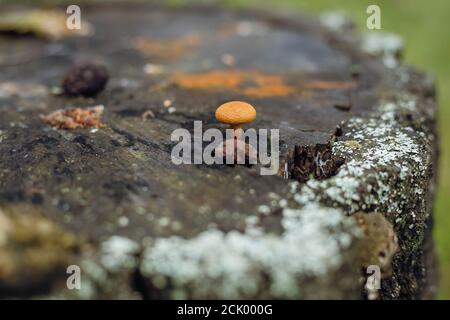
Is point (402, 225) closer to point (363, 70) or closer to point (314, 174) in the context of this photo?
point (314, 174)

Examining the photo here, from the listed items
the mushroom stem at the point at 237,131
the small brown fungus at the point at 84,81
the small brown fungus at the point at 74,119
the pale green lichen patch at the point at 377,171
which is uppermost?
the small brown fungus at the point at 84,81

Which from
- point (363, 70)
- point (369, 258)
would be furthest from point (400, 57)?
point (369, 258)

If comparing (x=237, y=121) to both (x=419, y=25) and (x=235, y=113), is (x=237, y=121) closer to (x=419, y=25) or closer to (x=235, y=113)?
(x=235, y=113)

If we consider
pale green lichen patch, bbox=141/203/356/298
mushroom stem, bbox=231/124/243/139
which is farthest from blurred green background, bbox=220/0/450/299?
pale green lichen patch, bbox=141/203/356/298

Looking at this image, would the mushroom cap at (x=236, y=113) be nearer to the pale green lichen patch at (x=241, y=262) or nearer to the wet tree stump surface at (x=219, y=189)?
the wet tree stump surface at (x=219, y=189)

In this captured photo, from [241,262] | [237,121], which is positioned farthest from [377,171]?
[241,262]

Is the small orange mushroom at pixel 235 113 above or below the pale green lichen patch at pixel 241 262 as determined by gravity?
A: above

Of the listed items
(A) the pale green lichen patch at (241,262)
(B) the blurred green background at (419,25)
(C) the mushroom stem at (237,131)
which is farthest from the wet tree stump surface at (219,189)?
(B) the blurred green background at (419,25)
